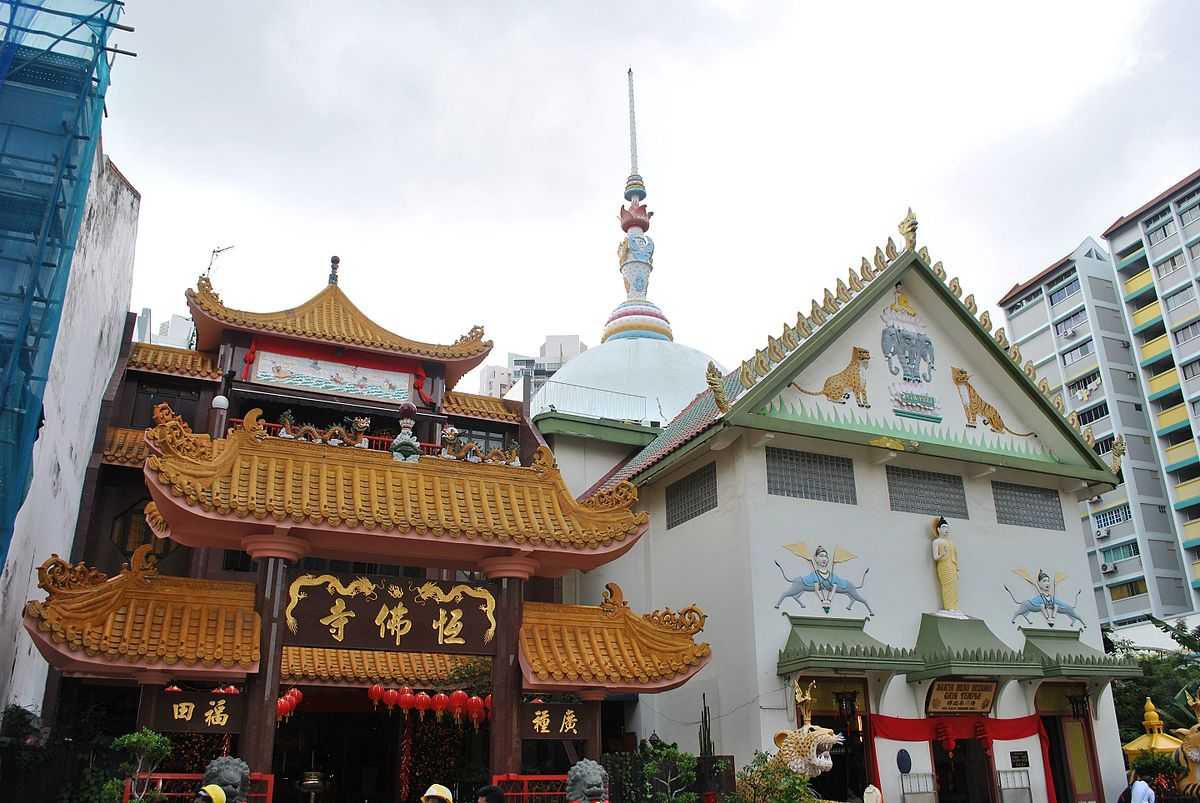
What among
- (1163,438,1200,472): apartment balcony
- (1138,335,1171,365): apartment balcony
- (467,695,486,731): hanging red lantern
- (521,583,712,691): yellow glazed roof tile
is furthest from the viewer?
(1138,335,1171,365): apartment balcony

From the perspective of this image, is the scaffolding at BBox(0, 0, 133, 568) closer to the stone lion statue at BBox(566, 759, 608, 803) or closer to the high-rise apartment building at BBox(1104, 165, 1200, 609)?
the stone lion statue at BBox(566, 759, 608, 803)

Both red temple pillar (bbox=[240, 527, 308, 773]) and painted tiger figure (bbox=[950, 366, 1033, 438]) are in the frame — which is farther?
painted tiger figure (bbox=[950, 366, 1033, 438])

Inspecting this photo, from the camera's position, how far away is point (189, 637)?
10945 mm

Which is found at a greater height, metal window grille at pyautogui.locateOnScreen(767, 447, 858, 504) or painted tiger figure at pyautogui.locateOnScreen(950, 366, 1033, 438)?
painted tiger figure at pyautogui.locateOnScreen(950, 366, 1033, 438)

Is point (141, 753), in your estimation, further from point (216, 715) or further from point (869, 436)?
point (869, 436)

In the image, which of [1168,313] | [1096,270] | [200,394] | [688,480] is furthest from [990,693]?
[1096,270]

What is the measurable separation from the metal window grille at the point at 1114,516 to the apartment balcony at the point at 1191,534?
8.46 feet

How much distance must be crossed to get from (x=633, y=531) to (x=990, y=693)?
8.75m

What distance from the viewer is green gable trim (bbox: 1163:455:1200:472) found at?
48.5 metres

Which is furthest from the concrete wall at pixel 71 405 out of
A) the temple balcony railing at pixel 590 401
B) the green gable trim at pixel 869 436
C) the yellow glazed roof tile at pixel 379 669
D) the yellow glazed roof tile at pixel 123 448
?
→ the green gable trim at pixel 869 436

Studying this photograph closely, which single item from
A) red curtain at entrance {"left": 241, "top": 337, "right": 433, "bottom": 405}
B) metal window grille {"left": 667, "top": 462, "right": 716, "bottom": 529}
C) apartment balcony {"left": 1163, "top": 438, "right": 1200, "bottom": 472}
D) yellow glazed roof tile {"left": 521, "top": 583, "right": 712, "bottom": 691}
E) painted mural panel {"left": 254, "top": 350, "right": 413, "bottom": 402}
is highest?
apartment balcony {"left": 1163, "top": 438, "right": 1200, "bottom": 472}

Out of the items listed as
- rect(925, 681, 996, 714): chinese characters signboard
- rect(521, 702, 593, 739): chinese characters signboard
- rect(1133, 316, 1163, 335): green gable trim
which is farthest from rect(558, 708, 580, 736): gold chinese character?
rect(1133, 316, 1163, 335): green gable trim

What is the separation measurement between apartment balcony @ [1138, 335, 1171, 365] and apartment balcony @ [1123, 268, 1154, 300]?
280 cm

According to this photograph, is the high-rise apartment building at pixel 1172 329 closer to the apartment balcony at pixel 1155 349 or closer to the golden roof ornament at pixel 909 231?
the apartment balcony at pixel 1155 349
